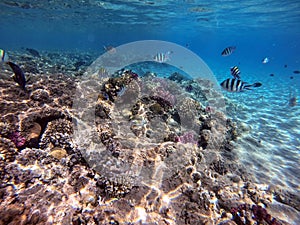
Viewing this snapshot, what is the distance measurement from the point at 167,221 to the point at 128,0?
25.8m

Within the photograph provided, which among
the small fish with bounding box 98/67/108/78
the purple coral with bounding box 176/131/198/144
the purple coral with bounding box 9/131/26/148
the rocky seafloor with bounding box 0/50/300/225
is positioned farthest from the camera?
the small fish with bounding box 98/67/108/78

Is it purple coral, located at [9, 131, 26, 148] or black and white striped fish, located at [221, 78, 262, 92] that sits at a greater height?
black and white striped fish, located at [221, 78, 262, 92]

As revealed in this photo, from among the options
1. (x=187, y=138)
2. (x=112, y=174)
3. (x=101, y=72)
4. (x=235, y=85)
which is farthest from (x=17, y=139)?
(x=235, y=85)

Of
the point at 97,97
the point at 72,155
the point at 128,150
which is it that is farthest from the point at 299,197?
the point at 97,97

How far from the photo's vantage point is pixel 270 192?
5297mm

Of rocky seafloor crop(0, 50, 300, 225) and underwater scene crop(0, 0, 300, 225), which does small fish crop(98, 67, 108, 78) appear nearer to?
underwater scene crop(0, 0, 300, 225)

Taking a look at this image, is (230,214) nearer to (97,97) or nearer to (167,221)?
(167,221)

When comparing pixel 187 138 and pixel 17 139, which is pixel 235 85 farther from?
pixel 17 139

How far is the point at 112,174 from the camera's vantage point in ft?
13.3

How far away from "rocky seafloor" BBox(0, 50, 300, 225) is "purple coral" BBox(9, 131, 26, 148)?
0.02 m

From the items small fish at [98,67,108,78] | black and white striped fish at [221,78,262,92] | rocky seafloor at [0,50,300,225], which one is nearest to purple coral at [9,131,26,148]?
rocky seafloor at [0,50,300,225]

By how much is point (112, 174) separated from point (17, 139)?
2.75 metres

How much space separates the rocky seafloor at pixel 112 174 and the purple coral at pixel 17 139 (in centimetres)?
2

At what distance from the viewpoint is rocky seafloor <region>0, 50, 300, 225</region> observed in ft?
11.3
